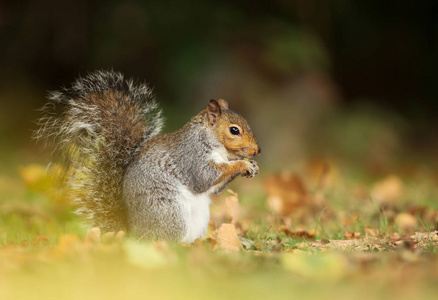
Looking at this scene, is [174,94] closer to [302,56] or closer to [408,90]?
[302,56]

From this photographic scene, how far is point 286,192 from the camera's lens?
4.39 metres

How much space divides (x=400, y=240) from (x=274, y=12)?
13.7 feet

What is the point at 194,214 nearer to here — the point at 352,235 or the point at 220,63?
the point at 352,235

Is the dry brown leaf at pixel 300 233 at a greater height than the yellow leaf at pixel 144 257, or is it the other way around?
the dry brown leaf at pixel 300 233

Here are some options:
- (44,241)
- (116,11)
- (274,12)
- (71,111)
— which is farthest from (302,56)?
(44,241)

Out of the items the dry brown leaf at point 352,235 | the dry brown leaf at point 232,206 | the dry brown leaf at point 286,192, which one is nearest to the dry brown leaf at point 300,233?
the dry brown leaf at point 352,235

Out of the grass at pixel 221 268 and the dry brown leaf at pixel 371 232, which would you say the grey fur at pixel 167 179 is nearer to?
the grass at pixel 221 268

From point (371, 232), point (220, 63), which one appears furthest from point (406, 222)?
point (220, 63)

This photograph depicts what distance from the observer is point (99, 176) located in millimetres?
3078

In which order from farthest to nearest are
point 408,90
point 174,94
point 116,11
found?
point 408,90
point 174,94
point 116,11

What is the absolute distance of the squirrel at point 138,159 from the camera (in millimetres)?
2932

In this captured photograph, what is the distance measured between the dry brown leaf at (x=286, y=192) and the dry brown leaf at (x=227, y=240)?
4.78 ft

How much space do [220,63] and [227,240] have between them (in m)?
4.04

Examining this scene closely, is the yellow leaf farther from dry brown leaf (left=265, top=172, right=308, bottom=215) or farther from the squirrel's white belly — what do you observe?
dry brown leaf (left=265, top=172, right=308, bottom=215)
